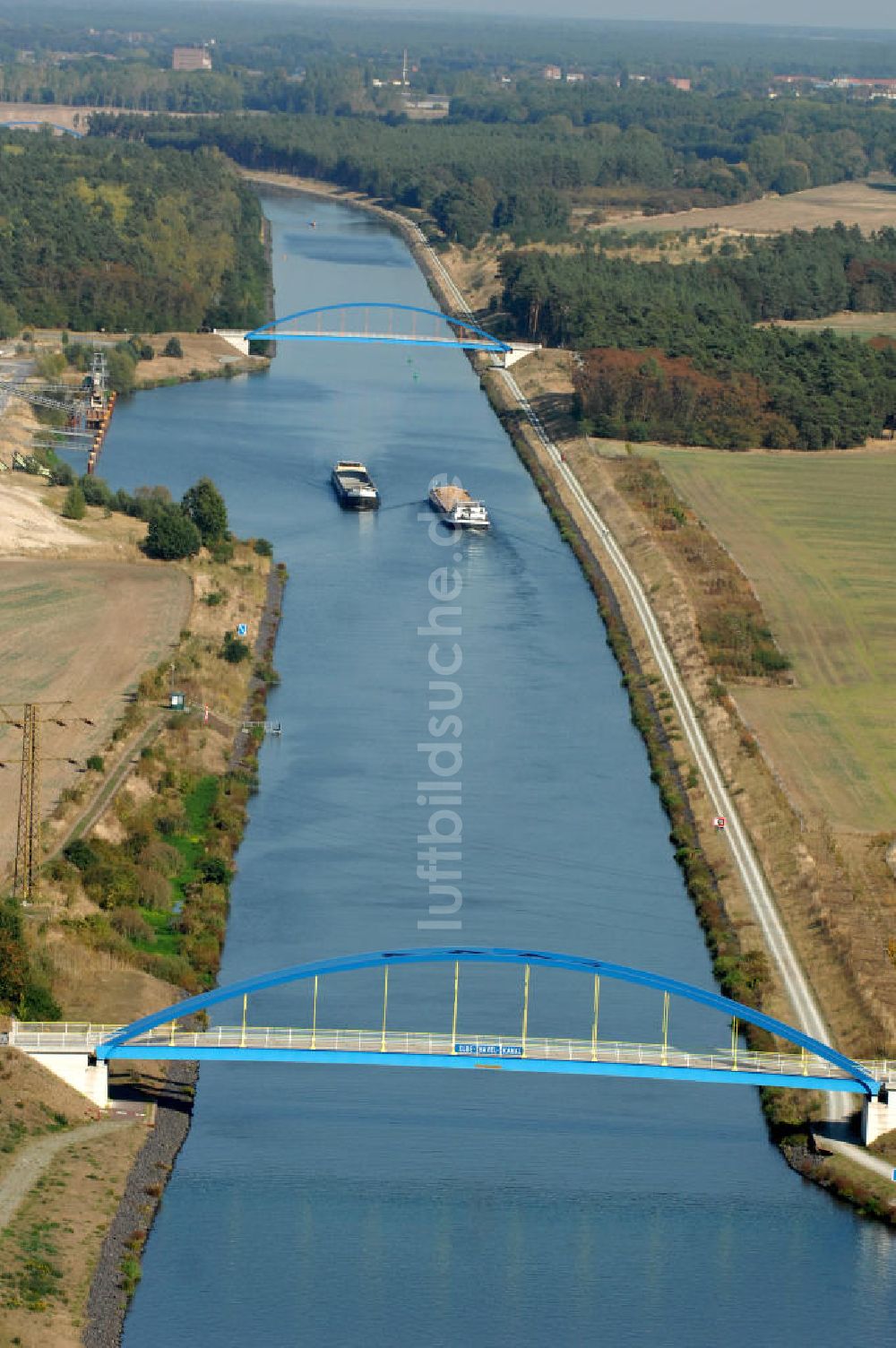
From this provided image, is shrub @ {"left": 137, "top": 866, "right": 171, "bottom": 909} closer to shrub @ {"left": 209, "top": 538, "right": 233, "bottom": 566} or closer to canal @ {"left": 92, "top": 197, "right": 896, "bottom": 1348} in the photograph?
canal @ {"left": 92, "top": 197, "right": 896, "bottom": 1348}

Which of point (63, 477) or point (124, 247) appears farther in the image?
point (124, 247)

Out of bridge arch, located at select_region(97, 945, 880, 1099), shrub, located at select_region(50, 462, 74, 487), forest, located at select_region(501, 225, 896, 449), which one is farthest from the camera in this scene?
forest, located at select_region(501, 225, 896, 449)

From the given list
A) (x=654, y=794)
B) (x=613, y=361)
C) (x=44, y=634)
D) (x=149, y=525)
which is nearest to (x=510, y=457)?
(x=613, y=361)

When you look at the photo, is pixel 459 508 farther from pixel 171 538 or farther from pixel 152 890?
pixel 152 890

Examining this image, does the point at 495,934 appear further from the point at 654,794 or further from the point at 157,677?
the point at 157,677

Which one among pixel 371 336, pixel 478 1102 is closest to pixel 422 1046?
pixel 478 1102

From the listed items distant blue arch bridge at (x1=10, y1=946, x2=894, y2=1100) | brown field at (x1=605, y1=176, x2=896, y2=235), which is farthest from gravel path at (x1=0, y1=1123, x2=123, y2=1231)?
brown field at (x1=605, y1=176, x2=896, y2=235)
